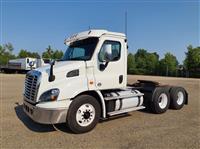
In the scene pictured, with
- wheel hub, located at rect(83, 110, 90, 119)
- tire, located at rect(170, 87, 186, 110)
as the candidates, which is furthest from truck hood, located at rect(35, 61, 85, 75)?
tire, located at rect(170, 87, 186, 110)

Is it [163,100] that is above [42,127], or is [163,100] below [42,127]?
above

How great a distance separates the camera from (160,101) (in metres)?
8.14

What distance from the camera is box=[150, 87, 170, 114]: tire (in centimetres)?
770

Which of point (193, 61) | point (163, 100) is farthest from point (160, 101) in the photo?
point (193, 61)

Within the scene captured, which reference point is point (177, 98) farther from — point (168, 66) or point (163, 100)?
point (168, 66)

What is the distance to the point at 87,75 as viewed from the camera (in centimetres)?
583

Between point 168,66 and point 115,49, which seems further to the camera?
point 168,66

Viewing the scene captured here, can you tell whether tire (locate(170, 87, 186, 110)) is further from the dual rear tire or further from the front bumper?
the front bumper

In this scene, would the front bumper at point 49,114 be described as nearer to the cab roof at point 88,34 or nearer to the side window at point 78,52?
the side window at point 78,52

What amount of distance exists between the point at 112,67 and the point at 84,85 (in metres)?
1.15

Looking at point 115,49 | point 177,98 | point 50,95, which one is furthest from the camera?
point 177,98

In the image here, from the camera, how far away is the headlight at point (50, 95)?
5203mm

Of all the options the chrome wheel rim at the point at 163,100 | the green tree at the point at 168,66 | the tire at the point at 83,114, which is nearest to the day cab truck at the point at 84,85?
the tire at the point at 83,114

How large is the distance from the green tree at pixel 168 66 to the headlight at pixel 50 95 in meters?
53.8
